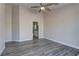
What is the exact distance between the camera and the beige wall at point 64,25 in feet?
18.8

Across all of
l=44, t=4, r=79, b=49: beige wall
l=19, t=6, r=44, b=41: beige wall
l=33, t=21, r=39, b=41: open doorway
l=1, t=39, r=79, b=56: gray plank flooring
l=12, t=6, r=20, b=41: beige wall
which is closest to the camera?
l=1, t=39, r=79, b=56: gray plank flooring

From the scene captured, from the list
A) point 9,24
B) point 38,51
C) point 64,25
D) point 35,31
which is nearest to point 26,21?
point 9,24

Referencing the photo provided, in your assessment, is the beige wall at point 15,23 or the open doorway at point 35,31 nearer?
the beige wall at point 15,23

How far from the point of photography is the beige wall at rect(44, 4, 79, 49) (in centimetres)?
573

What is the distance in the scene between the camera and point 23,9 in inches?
311

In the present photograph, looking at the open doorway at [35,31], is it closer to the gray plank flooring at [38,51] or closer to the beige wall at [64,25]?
the beige wall at [64,25]

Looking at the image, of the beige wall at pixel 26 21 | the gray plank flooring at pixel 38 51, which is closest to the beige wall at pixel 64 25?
the gray plank flooring at pixel 38 51

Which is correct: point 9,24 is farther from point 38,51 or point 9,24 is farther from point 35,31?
point 38,51

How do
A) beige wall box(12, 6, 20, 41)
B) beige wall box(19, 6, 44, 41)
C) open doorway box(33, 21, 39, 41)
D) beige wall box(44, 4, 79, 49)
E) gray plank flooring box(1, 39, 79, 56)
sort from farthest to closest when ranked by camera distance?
open doorway box(33, 21, 39, 41), beige wall box(19, 6, 44, 41), beige wall box(12, 6, 20, 41), beige wall box(44, 4, 79, 49), gray plank flooring box(1, 39, 79, 56)

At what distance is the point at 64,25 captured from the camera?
6672 mm

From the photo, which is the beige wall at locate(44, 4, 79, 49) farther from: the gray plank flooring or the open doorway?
the open doorway

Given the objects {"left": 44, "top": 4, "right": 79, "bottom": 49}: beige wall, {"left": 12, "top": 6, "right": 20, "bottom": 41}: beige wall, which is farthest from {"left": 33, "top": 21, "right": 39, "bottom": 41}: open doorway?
{"left": 12, "top": 6, "right": 20, "bottom": 41}: beige wall

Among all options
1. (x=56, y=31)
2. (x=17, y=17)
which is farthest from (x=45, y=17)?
(x=17, y=17)

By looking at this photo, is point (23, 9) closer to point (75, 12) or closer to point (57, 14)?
point (57, 14)
